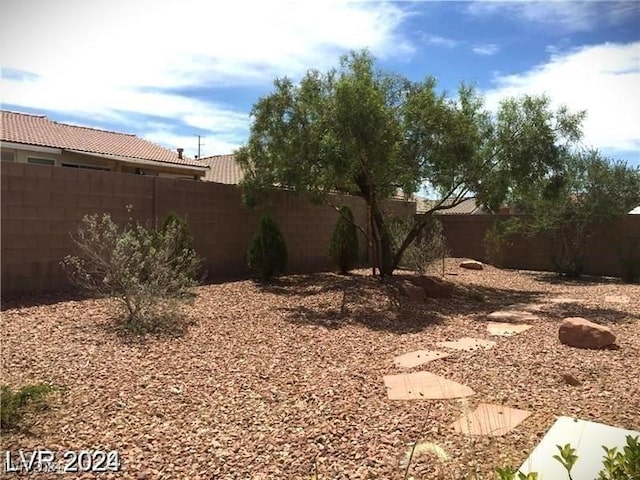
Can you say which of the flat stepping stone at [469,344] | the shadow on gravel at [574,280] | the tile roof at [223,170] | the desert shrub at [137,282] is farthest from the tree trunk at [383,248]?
the tile roof at [223,170]

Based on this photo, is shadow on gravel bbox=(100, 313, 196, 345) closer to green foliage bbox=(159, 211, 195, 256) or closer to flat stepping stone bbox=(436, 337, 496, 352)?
green foliage bbox=(159, 211, 195, 256)

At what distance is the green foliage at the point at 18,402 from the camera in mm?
3572

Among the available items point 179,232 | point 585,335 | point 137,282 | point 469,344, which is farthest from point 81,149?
point 585,335

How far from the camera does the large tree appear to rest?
9758 millimetres

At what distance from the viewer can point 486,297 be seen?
1078cm

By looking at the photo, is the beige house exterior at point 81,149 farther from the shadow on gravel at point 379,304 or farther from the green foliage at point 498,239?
the green foliage at point 498,239

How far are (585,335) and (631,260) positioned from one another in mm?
9677

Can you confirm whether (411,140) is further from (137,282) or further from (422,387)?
(422,387)

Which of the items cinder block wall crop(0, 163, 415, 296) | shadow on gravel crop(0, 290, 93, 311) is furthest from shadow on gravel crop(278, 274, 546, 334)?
shadow on gravel crop(0, 290, 93, 311)

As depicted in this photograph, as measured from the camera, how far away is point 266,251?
10.8 meters

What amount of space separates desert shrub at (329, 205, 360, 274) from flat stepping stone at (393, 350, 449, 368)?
7.05 m

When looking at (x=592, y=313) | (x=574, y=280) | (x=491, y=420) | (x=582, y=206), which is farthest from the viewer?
(x=582, y=206)

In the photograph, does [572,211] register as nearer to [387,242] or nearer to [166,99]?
[387,242]

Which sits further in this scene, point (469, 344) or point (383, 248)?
point (383, 248)
